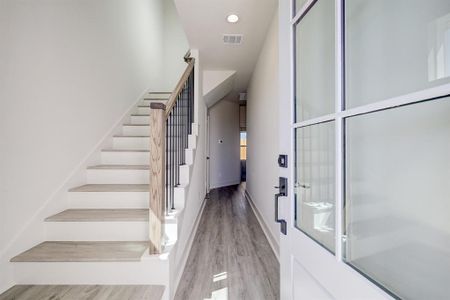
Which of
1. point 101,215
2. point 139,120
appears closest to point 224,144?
point 139,120

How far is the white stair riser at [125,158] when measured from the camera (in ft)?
9.30

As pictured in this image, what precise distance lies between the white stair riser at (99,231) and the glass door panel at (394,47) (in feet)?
6.07

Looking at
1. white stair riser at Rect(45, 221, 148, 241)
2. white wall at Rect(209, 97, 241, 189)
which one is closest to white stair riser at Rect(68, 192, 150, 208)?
white stair riser at Rect(45, 221, 148, 241)

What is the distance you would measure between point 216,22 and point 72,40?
1.56 m

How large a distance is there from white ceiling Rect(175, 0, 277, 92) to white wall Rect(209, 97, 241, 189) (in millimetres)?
3142

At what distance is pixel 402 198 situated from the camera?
63 cm

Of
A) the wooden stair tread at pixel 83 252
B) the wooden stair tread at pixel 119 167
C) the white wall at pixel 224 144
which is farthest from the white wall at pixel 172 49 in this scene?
the wooden stair tread at pixel 83 252

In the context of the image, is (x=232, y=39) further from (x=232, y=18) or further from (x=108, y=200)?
(x=108, y=200)

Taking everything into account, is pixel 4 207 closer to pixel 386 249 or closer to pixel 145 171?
pixel 145 171

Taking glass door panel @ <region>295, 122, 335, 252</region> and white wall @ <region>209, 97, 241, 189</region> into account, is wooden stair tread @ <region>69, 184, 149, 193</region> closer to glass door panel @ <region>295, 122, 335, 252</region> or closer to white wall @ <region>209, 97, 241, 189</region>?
glass door panel @ <region>295, 122, 335, 252</region>

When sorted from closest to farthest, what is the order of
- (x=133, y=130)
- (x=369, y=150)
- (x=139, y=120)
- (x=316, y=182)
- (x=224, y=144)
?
(x=369, y=150)
(x=316, y=182)
(x=133, y=130)
(x=139, y=120)
(x=224, y=144)

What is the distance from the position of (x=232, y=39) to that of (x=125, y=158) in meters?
2.13

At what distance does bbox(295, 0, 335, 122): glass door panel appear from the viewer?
0.92 meters

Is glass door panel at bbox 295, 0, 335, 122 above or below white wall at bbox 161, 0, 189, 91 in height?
below
